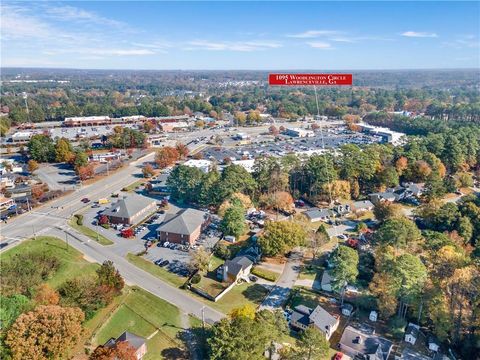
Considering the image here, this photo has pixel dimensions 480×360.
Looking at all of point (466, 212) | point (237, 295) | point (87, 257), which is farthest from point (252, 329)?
point (466, 212)

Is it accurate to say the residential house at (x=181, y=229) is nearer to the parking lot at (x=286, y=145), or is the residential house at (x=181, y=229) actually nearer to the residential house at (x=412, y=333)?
the residential house at (x=412, y=333)

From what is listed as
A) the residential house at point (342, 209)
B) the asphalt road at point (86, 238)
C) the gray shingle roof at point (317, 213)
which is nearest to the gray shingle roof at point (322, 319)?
the asphalt road at point (86, 238)

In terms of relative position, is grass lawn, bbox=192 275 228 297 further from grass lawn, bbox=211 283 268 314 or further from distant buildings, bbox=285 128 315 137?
distant buildings, bbox=285 128 315 137

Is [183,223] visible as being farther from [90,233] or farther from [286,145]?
[286,145]

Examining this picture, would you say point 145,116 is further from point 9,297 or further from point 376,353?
point 376,353

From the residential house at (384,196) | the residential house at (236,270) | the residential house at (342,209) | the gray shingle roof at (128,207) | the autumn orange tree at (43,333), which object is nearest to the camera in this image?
the autumn orange tree at (43,333)

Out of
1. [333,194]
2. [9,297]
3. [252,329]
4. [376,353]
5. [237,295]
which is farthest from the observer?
[333,194]
